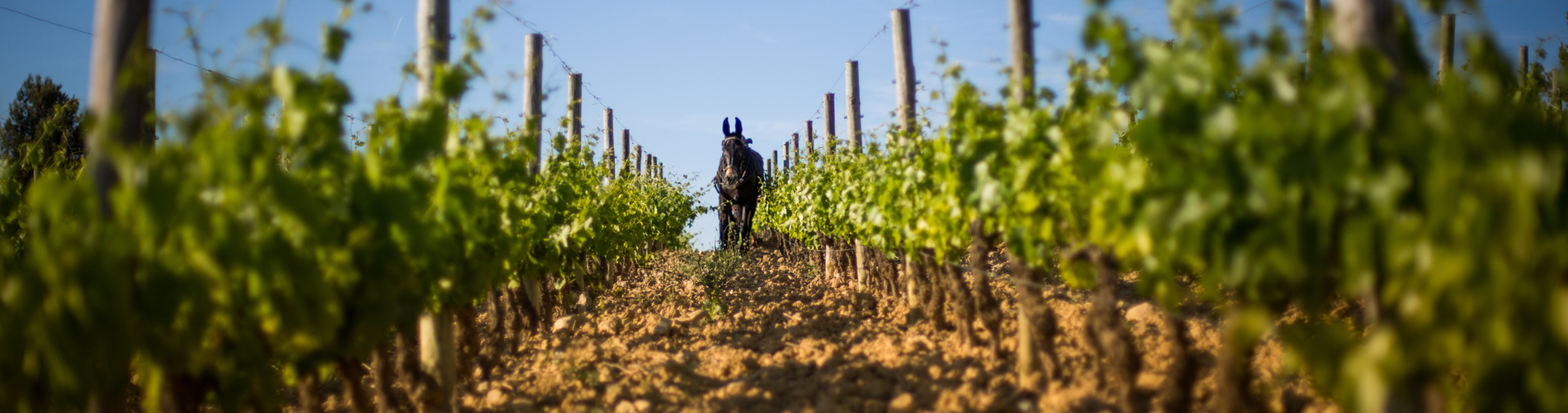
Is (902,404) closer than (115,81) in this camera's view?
No

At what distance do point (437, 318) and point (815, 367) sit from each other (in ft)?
5.87

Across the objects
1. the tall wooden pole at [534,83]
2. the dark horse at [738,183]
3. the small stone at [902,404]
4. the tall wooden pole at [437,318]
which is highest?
the dark horse at [738,183]

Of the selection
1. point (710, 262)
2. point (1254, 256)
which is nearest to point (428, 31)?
point (1254, 256)

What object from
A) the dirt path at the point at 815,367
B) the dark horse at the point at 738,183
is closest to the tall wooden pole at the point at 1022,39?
the dirt path at the point at 815,367

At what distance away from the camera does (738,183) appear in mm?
12148

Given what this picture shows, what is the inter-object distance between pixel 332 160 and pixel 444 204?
366 millimetres

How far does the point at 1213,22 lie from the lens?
1.72m

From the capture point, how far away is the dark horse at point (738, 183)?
1213cm

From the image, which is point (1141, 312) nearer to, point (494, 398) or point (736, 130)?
point (494, 398)

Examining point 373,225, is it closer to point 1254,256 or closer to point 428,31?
point 428,31

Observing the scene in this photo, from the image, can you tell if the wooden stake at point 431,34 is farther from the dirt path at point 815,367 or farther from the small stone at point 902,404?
the small stone at point 902,404

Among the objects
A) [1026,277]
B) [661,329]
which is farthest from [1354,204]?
[661,329]

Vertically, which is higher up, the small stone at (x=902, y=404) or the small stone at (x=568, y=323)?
the small stone at (x=568, y=323)

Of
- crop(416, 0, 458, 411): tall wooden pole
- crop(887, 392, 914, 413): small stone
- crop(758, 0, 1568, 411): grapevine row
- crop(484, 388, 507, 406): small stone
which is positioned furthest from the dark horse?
crop(758, 0, 1568, 411): grapevine row
